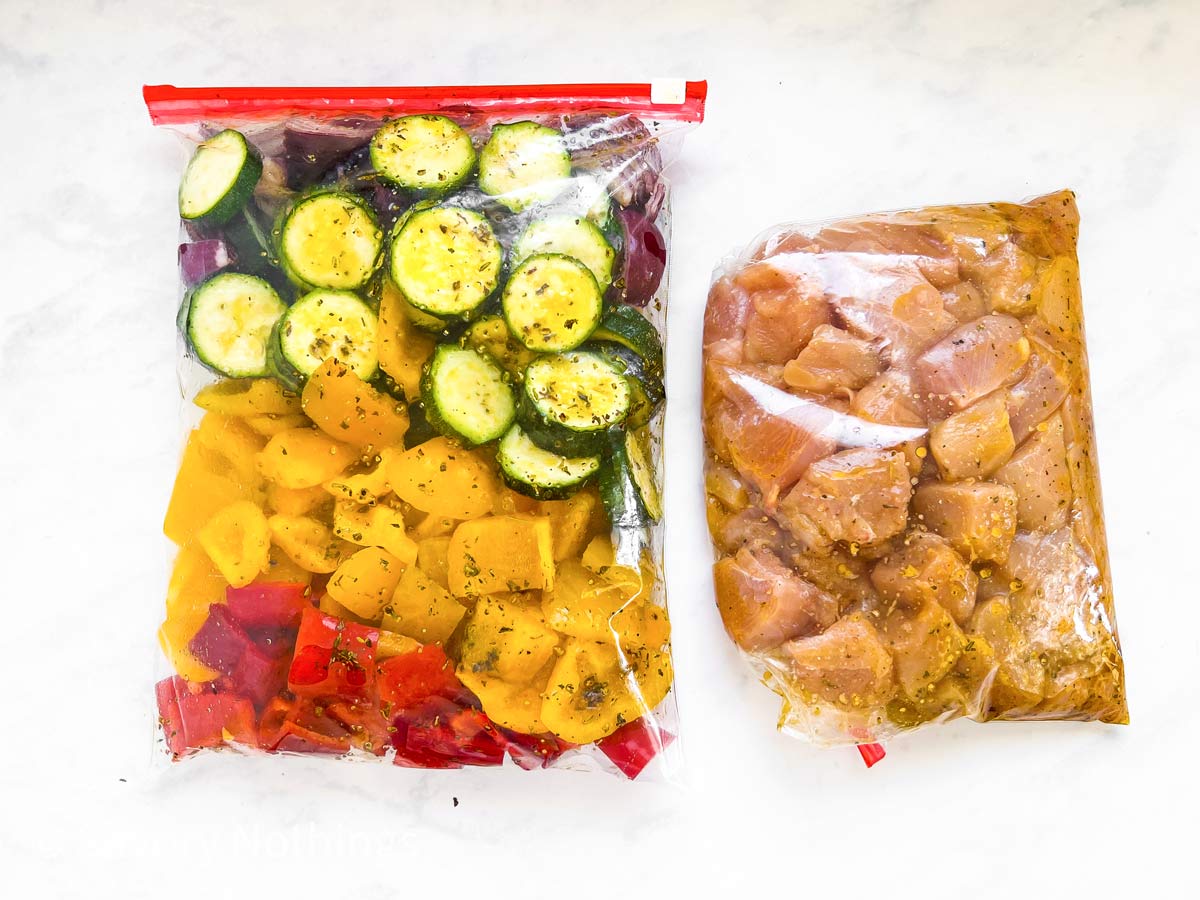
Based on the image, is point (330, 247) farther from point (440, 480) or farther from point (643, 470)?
point (643, 470)

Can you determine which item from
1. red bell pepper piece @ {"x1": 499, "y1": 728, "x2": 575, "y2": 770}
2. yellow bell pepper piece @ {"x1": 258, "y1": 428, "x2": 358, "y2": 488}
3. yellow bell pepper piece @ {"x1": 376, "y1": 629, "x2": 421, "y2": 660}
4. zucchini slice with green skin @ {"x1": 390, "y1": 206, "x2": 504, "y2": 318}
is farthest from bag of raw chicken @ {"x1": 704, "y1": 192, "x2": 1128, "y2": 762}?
yellow bell pepper piece @ {"x1": 258, "y1": 428, "x2": 358, "y2": 488}

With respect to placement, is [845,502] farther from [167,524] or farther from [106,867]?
[106,867]

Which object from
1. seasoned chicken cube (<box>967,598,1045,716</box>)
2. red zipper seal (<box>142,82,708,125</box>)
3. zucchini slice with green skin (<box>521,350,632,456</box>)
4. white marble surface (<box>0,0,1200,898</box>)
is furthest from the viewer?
white marble surface (<box>0,0,1200,898</box>)

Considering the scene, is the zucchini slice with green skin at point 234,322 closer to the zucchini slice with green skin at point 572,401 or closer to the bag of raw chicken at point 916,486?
the zucchini slice with green skin at point 572,401

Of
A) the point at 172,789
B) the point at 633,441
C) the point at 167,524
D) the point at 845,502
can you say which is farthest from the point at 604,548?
the point at 172,789

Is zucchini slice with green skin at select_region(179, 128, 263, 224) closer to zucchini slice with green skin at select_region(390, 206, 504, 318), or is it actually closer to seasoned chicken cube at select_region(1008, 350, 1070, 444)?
zucchini slice with green skin at select_region(390, 206, 504, 318)

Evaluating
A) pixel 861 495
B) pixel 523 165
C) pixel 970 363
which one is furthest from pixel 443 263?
pixel 970 363

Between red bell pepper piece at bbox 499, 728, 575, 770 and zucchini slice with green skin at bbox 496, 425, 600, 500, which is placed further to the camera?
red bell pepper piece at bbox 499, 728, 575, 770
